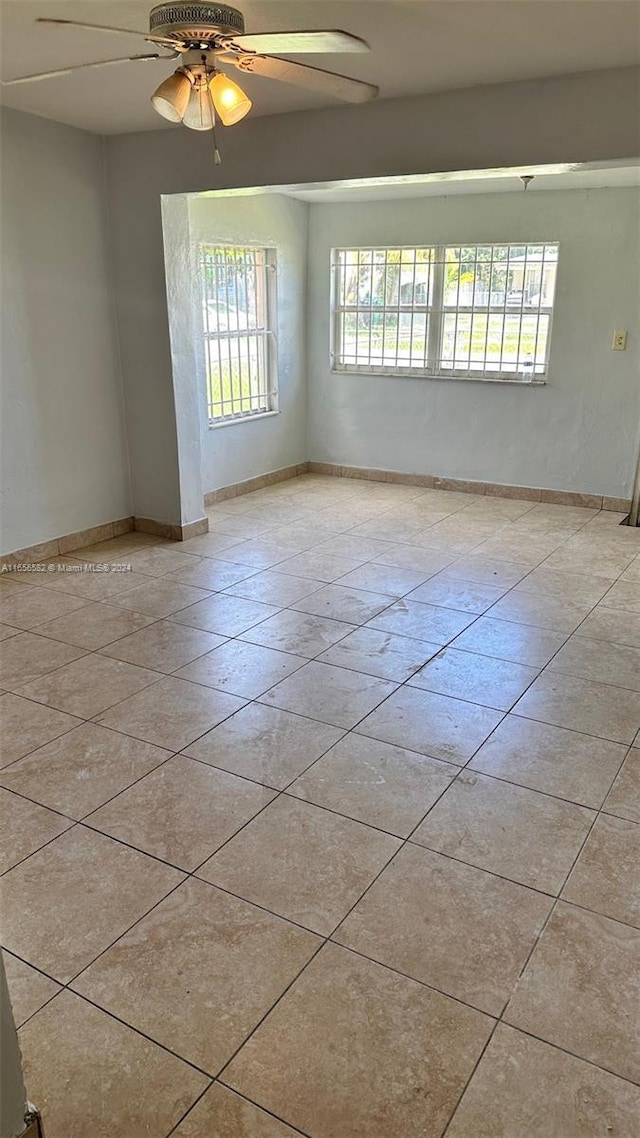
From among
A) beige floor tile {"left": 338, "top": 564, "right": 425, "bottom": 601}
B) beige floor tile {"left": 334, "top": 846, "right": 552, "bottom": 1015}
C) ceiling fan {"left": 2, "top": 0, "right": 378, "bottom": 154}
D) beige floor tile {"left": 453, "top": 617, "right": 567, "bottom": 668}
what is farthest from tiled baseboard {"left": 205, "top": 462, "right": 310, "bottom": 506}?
beige floor tile {"left": 334, "top": 846, "right": 552, "bottom": 1015}

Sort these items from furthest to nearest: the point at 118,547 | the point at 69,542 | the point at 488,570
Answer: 1. the point at 118,547
2. the point at 69,542
3. the point at 488,570

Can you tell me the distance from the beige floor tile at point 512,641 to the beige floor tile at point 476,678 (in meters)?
0.06

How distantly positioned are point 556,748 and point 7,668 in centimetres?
215

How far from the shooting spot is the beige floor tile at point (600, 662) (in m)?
3.03

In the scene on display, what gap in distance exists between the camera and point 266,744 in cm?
257

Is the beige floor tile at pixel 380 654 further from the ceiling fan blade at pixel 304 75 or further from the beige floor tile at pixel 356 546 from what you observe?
the ceiling fan blade at pixel 304 75

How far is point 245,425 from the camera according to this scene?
586 centimetres

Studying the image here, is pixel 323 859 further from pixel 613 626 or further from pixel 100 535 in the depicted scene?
pixel 100 535

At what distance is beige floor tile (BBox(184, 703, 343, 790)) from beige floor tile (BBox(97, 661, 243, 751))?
55 millimetres

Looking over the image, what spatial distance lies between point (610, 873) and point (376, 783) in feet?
2.32

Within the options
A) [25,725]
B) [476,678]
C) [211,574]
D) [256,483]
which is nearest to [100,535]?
[211,574]

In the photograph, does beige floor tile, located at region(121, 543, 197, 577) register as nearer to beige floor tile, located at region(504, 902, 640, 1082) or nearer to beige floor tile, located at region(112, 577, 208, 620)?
beige floor tile, located at region(112, 577, 208, 620)

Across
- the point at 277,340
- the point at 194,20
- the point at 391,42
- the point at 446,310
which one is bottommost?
the point at 277,340

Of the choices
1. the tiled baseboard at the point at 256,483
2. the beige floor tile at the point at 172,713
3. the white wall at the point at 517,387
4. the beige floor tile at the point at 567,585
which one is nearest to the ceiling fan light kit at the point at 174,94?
the beige floor tile at the point at 172,713
